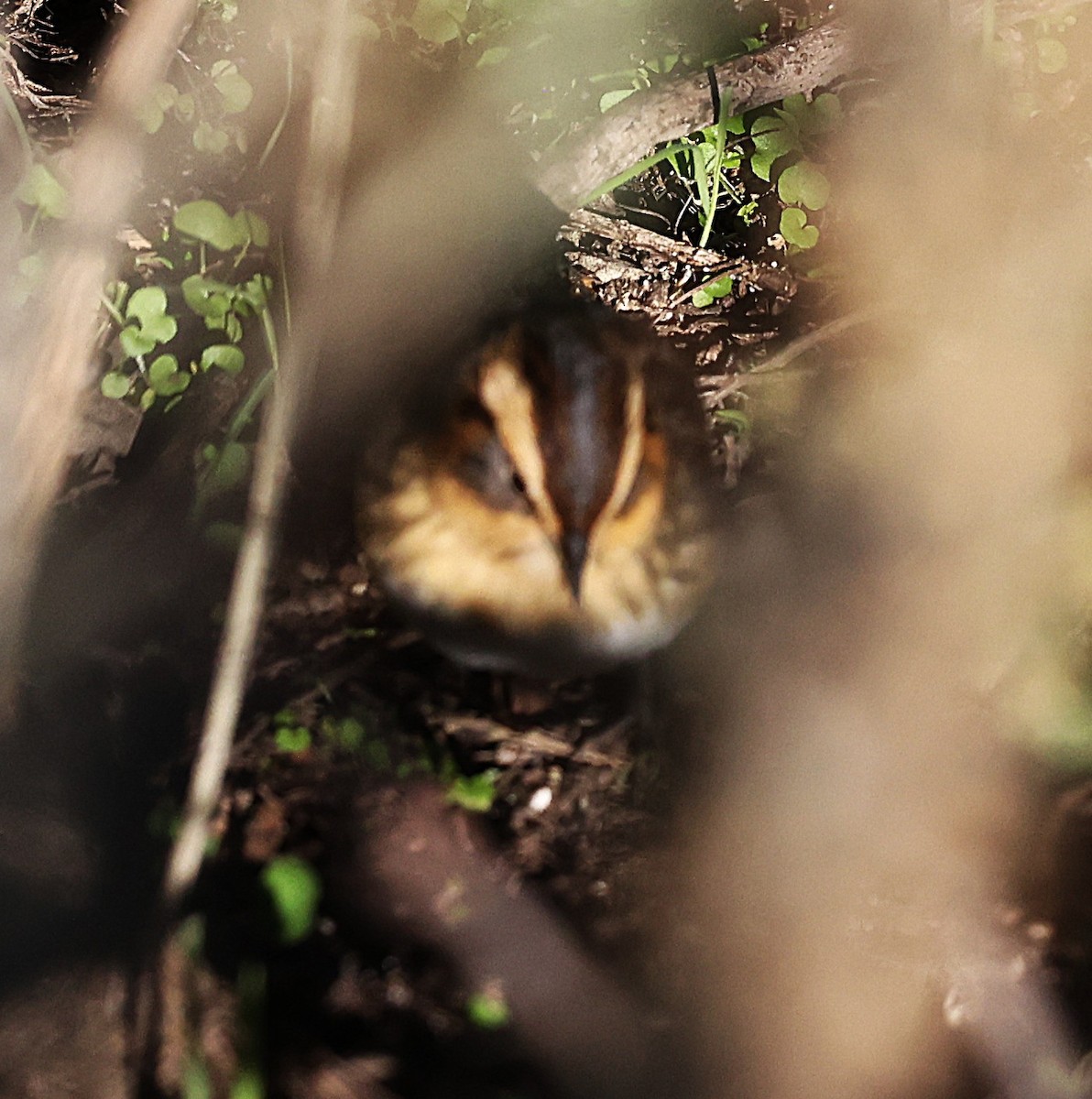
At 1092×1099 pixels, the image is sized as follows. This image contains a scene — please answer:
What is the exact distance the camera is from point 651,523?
7.02 ft

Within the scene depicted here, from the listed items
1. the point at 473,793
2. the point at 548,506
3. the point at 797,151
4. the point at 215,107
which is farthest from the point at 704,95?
the point at 473,793

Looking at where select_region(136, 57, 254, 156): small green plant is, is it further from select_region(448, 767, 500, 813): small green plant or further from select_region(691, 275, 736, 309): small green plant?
select_region(448, 767, 500, 813): small green plant

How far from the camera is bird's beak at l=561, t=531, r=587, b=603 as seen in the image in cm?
183

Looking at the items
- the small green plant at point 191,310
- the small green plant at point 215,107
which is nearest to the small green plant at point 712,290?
the small green plant at point 191,310

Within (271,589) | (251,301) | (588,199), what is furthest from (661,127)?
(271,589)

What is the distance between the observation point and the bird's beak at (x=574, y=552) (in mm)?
1827

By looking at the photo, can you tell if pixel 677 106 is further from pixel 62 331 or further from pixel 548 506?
pixel 62 331

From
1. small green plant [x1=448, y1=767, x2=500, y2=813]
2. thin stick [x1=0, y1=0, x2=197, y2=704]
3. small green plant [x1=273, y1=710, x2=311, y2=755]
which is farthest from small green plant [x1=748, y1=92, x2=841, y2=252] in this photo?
small green plant [x1=273, y1=710, x2=311, y2=755]

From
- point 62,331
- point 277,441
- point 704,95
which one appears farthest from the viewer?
point 704,95

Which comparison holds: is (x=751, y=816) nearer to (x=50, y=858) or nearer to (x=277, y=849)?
(x=277, y=849)

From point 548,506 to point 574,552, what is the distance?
0.39 feet

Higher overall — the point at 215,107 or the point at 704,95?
the point at 215,107

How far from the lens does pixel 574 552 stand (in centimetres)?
183

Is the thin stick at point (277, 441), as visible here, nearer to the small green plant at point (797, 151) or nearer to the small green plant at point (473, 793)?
the small green plant at point (473, 793)
